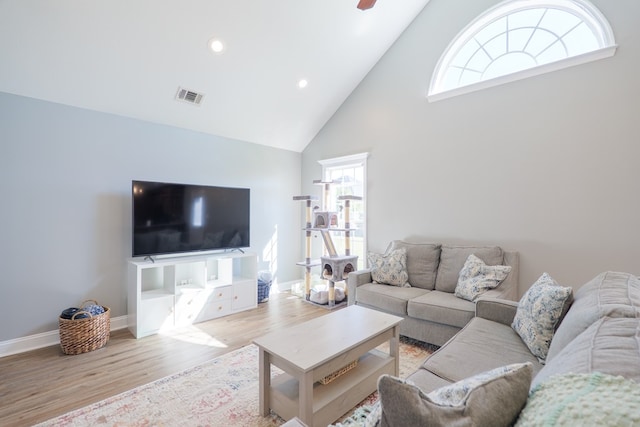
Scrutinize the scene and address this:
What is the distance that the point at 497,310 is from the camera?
2232 millimetres

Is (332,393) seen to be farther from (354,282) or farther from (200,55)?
(200,55)

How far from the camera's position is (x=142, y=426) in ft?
5.98

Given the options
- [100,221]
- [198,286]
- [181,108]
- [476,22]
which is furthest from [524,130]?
[100,221]

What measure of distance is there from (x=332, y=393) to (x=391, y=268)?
179 cm

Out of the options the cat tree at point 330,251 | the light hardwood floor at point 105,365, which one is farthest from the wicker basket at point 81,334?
the cat tree at point 330,251

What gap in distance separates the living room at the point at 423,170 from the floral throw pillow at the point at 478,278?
51cm

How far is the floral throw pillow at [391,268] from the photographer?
11.0ft

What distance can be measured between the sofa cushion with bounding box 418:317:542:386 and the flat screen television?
3000 millimetres

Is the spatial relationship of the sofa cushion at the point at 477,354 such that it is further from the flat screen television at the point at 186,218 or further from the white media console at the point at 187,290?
the flat screen television at the point at 186,218

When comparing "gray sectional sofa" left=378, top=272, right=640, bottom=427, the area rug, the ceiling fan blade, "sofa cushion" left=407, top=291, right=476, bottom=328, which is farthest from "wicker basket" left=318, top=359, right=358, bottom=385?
the ceiling fan blade

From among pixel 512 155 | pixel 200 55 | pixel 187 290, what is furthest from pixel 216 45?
pixel 512 155

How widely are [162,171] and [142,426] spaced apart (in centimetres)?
272

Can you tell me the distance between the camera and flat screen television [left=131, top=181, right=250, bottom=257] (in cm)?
328

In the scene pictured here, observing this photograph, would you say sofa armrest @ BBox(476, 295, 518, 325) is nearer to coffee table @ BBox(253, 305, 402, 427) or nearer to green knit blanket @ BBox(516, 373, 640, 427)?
coffee table @ BBox(253, 305, 402, 427)
